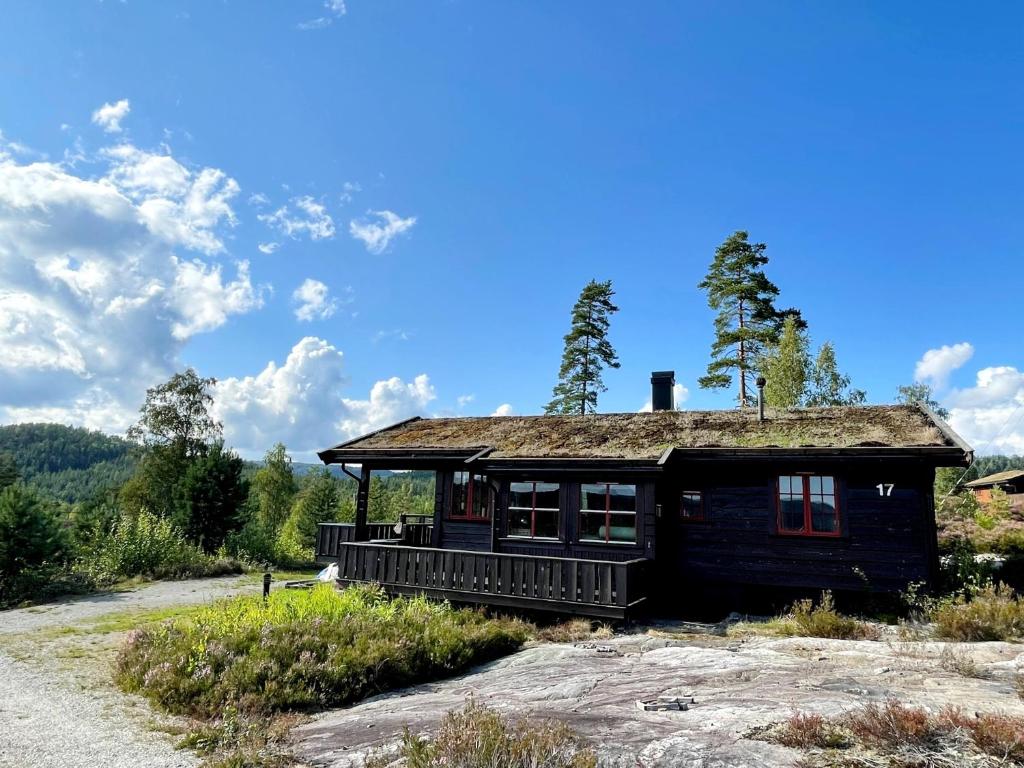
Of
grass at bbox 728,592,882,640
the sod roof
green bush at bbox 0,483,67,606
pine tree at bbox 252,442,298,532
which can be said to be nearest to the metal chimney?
the sod roof

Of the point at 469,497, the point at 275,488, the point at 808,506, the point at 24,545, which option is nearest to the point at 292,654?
the point at 469,497

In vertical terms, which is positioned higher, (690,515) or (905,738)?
(690,515)

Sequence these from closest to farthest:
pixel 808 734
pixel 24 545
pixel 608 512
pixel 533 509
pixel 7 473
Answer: pixel 808 734 → pixel 608 512 → pixel 533 509 → pixel 24 545 → pixel 7 473

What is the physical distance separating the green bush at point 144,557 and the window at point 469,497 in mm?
11087

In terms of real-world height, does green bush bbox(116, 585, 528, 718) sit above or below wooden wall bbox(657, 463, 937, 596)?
below

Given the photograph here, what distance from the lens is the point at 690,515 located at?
47.6 feet

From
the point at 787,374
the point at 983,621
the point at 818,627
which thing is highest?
the point at 787,374

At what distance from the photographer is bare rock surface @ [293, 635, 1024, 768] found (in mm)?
5629

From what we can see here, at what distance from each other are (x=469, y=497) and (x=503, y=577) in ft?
13.3

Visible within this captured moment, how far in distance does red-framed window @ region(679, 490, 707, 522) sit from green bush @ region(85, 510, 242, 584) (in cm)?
1738

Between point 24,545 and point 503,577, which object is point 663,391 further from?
point 24,545

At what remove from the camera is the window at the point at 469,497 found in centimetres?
1712

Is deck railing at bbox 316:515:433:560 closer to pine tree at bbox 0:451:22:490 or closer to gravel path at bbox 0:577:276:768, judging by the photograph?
gravel path at bbox 0:577:276:768

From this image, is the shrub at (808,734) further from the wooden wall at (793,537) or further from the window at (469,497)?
the window at (469,497)
